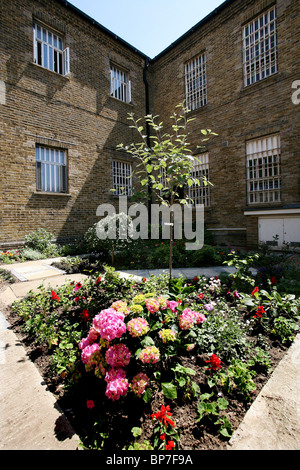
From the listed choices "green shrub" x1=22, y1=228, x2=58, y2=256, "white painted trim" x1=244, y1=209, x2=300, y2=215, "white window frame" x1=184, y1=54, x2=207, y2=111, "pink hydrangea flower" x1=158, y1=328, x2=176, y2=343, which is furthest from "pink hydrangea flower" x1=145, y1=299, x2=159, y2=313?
"white window frame" x1=184, y1=54, x2=207, y2=111

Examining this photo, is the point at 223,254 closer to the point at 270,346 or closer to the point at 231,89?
the point at 270,346

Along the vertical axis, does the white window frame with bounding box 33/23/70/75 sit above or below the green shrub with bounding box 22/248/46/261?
above

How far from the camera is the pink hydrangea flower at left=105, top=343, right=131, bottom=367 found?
146 cm

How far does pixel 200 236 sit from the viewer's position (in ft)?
28.4

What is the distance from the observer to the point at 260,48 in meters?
8.05

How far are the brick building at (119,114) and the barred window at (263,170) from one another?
0.12ft

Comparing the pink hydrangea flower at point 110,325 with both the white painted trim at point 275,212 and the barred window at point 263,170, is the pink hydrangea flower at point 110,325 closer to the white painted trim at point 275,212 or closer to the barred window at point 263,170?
the white painted trim at point 275,212

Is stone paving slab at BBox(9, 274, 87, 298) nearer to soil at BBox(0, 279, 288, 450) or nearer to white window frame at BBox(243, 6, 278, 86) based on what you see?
soil at BBox(0, 279, 288, 450)

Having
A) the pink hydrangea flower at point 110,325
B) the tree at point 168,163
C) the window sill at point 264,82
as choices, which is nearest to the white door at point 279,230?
the tree at point 168,163

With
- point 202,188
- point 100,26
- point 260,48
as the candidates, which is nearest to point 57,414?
point 202,188

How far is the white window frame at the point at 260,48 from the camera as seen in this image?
25.5ft

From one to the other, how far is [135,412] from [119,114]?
11.2 m

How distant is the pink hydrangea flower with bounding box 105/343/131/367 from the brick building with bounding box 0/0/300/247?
6.25 meters

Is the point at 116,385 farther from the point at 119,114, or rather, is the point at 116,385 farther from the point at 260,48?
the point at 119,114
